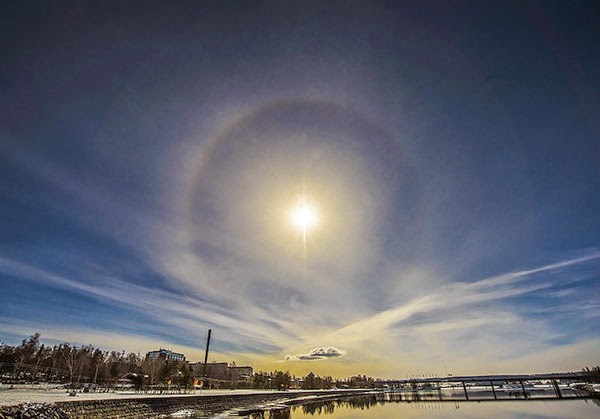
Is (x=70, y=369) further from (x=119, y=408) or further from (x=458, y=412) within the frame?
(x=458, y=412)

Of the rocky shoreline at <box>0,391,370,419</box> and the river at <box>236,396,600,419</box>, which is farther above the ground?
the rocky shoreline at <box>0,391,370,419</box>

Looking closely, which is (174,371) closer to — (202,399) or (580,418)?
(202,399)

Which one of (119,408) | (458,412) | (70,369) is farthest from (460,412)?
(70,369)

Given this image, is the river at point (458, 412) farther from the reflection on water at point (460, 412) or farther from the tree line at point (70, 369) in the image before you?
the tree line at point (70, 369)

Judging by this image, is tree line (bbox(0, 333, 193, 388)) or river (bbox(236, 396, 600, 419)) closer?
river (bbox(236, 396, 600, 419))

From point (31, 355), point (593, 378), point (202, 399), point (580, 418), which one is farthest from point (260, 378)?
point (593, 378)

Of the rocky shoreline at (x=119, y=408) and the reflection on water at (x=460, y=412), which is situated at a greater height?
the rocky shoreline at (x=119, y=408)

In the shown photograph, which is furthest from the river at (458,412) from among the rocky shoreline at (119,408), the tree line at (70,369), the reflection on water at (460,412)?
the tree line at (70,369)

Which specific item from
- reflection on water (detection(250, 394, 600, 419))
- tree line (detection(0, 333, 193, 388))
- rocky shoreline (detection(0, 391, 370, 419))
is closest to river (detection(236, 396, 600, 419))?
reflection on water (detection(250, 394, 600, 419))

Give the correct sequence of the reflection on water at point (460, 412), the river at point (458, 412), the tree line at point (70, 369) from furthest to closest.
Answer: the tree line at point (70, 369) → the reflection on water at point (460, 412) → the river at point (458, 412)

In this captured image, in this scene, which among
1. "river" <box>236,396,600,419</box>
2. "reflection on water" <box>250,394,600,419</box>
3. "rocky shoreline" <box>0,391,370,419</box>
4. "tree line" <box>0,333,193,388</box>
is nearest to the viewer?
"rocky shoreline" <box>0,391,370,419</box>

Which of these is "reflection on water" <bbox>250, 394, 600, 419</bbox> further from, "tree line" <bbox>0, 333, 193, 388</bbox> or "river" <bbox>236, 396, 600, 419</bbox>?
"tree line" <bbox>0, 333, 193, 388</bbox>
